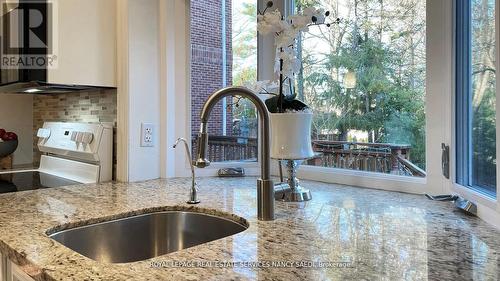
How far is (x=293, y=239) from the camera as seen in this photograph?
2.97ft

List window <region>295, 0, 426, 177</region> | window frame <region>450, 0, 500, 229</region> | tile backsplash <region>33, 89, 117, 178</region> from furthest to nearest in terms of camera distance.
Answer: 1. tile backsplash <region>33, 89, 117, 178</region>
2. window <region>295, 0, 426, 177</region>
3. window frame <region>450, 0, 500, 229</region>

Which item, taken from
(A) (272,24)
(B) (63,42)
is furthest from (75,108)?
(A) (272,24)

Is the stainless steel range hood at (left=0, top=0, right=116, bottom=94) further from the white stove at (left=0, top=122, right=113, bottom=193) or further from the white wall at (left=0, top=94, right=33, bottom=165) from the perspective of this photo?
the white wall at (left=0, top=94, right=33, bottom=165)

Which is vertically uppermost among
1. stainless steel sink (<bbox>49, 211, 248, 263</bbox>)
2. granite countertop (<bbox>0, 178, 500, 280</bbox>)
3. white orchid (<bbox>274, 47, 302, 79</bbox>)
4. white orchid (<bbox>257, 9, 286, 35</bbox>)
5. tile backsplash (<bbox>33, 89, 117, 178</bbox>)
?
white orchid (<bbox>257, 9, 286, 35</bbox>)

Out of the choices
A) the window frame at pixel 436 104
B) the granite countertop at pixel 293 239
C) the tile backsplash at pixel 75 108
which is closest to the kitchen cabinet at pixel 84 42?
the tile backsplash at pixel 75 108

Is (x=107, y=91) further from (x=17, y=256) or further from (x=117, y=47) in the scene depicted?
(x=17, y=256)

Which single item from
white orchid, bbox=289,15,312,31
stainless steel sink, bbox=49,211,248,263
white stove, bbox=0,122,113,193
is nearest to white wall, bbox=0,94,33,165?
white stove, bbox=0,122,113,193

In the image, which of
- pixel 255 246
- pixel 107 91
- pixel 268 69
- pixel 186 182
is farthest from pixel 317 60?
pixel 255 246

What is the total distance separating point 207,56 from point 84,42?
59cm

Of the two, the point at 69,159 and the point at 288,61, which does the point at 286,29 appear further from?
the point at 69,159

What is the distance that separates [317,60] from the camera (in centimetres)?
178

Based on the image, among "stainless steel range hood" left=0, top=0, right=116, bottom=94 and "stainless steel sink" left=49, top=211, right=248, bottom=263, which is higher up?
"stainless steel range hood" left=0, top=0, right=116, bottom=94

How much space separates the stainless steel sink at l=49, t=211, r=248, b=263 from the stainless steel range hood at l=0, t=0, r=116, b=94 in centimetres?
76

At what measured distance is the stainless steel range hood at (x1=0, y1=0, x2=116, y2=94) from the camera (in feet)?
5.12
